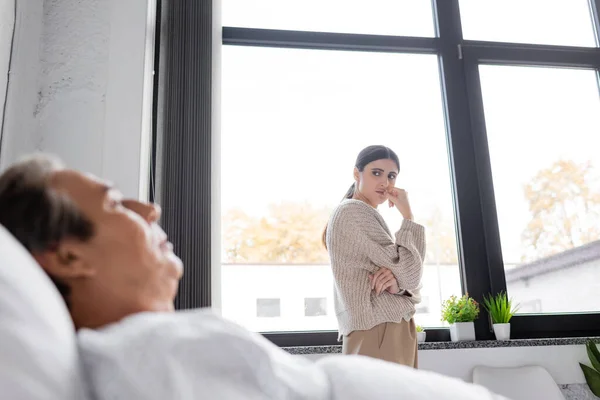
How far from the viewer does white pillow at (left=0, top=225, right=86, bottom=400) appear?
1.57 feet

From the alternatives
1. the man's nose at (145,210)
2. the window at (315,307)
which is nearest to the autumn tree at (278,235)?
the window at (315,307)

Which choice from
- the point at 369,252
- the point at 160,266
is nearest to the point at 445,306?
the point at 369,252

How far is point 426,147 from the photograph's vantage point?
3.11 metres

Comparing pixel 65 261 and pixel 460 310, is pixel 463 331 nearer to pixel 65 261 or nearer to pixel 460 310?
pixel 460 310

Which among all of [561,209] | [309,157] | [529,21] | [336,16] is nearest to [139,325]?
[309,157]

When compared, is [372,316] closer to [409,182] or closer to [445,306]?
[445,306]

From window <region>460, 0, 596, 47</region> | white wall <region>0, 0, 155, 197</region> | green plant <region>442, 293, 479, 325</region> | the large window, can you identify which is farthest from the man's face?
window <region>460, 0, 596, 47</region>

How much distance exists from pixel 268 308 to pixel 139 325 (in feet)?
7.21

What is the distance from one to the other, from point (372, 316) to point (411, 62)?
1878 millimetres

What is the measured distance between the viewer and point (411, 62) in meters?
3.25

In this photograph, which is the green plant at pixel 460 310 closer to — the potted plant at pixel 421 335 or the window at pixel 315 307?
the potted plant at pixel 421 335

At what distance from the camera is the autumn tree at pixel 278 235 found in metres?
2.78

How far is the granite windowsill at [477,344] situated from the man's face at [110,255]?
1802 millimetres

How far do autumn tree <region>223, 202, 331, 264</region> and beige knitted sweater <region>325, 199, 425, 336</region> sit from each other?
89 centimetres
